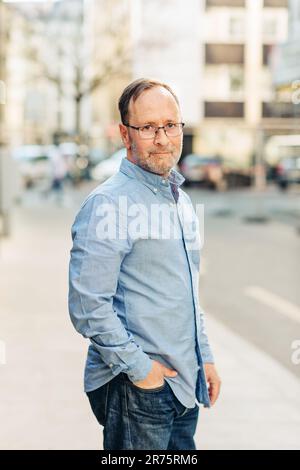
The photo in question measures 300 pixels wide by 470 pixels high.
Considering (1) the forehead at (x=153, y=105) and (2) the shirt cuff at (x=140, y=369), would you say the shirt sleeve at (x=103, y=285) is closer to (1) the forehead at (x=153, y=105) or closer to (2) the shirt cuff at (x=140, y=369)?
(2) the shirt cuff at (x=140, y=369)

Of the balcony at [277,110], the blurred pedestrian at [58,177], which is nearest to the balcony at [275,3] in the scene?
the balcony at [277,110]

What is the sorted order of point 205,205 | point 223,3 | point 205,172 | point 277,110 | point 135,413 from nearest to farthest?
point 135,413, point 205,205, point 205,172, point 277,110, point 223,3

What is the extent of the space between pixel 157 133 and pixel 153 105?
0.08m

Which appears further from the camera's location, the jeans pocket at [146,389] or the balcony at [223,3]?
the balcony at [223,3]

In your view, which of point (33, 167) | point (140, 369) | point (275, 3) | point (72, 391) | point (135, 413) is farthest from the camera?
point (275, 3)

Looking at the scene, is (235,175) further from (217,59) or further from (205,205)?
(217,59)

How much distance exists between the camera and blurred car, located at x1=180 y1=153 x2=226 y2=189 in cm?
3347

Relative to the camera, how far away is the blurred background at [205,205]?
4.96 metres

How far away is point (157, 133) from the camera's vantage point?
2594mm

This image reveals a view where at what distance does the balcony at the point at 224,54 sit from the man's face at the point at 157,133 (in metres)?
→ 46.2

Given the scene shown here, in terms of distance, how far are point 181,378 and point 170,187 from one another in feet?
1.83

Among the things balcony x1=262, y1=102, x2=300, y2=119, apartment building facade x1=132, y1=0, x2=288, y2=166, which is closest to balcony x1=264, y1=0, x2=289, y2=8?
apartment building facade x1=132, y1=0, x2=288, y2=166

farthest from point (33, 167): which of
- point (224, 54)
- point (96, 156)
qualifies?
point (224, 54)

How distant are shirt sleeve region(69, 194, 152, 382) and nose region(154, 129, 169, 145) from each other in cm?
23
